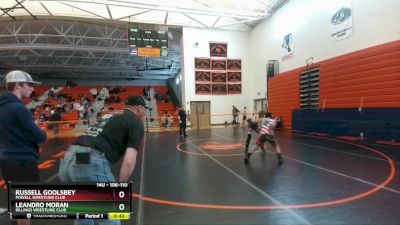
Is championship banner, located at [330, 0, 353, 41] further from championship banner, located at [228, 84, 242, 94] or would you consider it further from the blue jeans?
the blue jeans

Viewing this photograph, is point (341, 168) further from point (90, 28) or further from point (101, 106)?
point (101, 106)

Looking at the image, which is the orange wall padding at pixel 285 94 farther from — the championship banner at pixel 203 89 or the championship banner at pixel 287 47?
the championship banner at pixel 203 89

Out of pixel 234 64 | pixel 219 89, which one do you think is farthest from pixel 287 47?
pixel 219 89

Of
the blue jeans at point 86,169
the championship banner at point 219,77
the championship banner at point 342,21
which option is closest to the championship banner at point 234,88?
the championship banner at point 219,77

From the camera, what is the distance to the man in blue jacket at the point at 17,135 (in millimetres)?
2730

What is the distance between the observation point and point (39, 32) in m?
22.9

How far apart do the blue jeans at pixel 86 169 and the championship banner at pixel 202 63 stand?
848 inches

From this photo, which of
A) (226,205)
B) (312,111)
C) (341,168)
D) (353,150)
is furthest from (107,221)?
(312,111)

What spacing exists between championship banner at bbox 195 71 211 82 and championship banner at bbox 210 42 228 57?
1654mm

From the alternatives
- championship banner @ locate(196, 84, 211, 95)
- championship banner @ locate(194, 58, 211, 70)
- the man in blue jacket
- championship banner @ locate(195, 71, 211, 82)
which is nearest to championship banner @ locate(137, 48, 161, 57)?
championship banner @ locate(194, 58, 211, 70)
